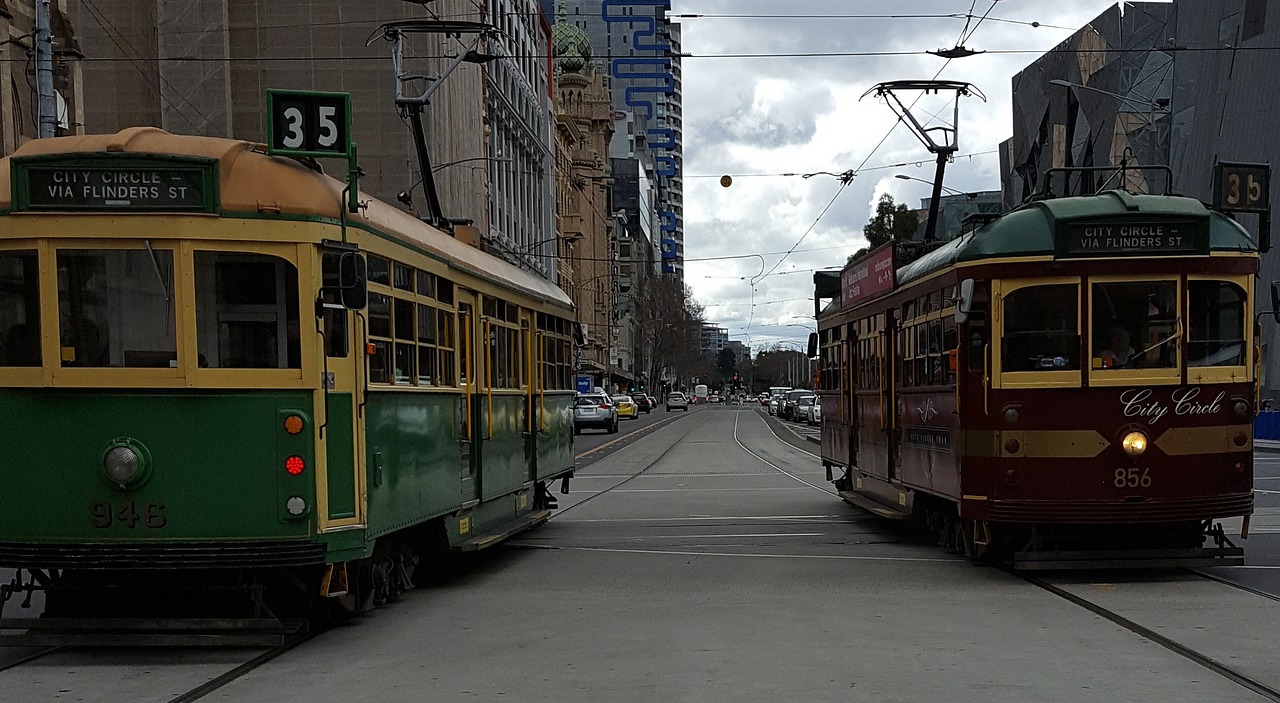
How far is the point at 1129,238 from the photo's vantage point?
11117 mm

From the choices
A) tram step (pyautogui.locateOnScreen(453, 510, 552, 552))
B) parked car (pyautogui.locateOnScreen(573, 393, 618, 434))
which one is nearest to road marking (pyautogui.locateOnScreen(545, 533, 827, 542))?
tram step (pyautogui.locateOnScreen(453, 510, 552, 552))

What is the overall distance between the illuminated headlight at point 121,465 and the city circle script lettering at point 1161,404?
7.49 m

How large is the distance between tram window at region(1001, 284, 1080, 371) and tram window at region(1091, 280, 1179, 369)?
182 mm

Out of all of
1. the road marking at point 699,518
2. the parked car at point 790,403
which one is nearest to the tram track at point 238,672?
the road marking at point 699,518

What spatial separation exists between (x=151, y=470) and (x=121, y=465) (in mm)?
177

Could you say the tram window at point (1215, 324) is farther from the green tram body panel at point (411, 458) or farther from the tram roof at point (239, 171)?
the tram roof at point (239, 171)

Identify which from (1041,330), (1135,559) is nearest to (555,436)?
(1041,330)

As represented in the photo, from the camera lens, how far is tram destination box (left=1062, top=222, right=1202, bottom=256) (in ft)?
36.4

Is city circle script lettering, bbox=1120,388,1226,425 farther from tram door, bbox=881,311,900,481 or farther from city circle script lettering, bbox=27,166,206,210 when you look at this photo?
city circle script lettering, bbox=27,166,206,210

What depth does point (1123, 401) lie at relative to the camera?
438 inches

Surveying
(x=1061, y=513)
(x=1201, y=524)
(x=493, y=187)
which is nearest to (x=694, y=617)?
(x=1061, y=513)

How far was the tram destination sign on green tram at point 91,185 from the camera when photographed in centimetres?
848

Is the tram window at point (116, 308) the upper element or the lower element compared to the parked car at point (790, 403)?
upper

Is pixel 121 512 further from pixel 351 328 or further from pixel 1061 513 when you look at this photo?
pixel 1061 513
